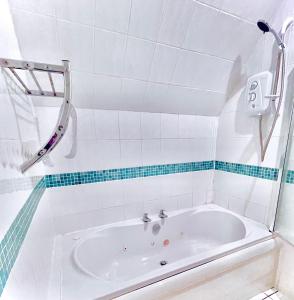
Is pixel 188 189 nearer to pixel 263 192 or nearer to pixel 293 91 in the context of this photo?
pixel 263 192

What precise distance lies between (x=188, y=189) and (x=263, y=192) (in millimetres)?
649

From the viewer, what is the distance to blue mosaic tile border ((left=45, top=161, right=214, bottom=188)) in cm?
127

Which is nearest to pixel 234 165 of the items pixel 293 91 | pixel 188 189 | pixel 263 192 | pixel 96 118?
pixel 263 192

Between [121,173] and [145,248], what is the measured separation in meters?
0.73

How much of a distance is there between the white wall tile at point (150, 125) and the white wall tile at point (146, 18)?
598 mm

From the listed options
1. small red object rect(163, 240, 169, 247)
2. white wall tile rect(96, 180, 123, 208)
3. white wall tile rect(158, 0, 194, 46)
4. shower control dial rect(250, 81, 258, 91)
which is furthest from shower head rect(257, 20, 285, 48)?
small red object rect(163, 240, 169, 247)

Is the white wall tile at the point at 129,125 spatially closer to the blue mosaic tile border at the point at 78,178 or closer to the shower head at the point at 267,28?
the blue mosaic tile border at the point at 78,178

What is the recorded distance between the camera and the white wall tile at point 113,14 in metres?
0.90

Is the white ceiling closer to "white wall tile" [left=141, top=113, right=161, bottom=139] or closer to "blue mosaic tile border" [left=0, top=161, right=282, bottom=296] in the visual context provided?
"white wall tile" [left=141, top=113, right=161, bottom=139]

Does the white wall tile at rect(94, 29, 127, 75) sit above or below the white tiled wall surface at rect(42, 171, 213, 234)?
above

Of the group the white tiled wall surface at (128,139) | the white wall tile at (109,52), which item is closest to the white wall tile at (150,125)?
the white tiled wall surface at (128,139)

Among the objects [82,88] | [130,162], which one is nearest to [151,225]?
[130,162]

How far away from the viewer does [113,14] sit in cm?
93

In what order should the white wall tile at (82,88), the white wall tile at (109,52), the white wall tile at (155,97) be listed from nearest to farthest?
the white wall tile at (109,52) → the white wall tile at (82,88) → the white wall tile at (155,97)
